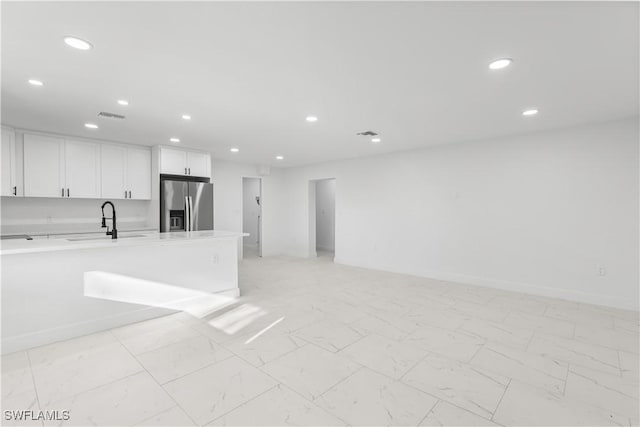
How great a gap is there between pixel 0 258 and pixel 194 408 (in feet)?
7.30

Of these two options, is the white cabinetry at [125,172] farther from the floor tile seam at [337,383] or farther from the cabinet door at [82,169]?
the floor tile seam at [337,383]

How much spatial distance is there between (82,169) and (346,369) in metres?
5.04

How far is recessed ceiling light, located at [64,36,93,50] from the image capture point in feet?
6.49

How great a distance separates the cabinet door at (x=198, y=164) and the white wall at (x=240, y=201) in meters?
0.98

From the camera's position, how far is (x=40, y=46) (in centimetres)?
206

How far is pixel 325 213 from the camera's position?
8969 millimetres

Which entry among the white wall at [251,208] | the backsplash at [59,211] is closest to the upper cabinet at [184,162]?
the backsplash at [59,211]

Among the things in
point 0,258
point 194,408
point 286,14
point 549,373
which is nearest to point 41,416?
point 194,408

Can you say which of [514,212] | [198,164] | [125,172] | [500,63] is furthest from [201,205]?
[514,212]

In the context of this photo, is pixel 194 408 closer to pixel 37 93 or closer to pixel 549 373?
pixel 549 373

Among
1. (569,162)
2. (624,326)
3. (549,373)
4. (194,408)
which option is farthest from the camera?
(569,162)

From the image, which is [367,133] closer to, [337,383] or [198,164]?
[198,164]

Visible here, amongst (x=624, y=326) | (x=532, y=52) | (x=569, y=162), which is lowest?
(x=624, y=326)

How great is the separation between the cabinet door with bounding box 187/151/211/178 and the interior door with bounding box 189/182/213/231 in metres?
0.28
